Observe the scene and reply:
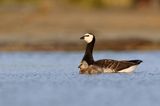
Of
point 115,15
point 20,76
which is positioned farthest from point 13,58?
point 115,15

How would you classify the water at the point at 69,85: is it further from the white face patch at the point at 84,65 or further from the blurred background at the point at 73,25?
the blurred background at the point at 73,25

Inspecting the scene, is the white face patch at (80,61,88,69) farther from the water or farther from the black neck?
the water

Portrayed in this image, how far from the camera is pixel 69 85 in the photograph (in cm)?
1992

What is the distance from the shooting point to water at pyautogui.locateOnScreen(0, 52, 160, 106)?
57.6 feet

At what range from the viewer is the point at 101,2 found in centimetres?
4778

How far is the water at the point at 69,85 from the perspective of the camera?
17547 millimetres

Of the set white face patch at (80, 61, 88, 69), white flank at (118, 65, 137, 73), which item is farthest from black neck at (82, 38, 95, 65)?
→ white flank at (118, 65, 137, 73)

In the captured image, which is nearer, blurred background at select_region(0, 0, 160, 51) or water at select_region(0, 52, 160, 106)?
water at select_region(0, 52, 160, 106)

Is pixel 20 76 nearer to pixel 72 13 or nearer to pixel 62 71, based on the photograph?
pixel 62 71

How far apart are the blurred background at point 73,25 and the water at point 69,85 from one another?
18.9ft

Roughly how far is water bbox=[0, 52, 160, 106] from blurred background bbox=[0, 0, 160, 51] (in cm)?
576

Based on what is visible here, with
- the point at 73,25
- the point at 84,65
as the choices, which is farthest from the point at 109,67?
the point at 73,25

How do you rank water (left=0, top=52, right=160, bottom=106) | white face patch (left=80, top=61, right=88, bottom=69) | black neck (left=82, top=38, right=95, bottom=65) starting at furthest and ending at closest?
black neck (left=82, top=38, right=95, bottom=65) < white face patch (left=80, top=61, right=88, bottom=69) < water (left=0, top=52, right=160, bottom=106)

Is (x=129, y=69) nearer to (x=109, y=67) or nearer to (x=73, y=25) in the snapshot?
(x=109, y=67)
